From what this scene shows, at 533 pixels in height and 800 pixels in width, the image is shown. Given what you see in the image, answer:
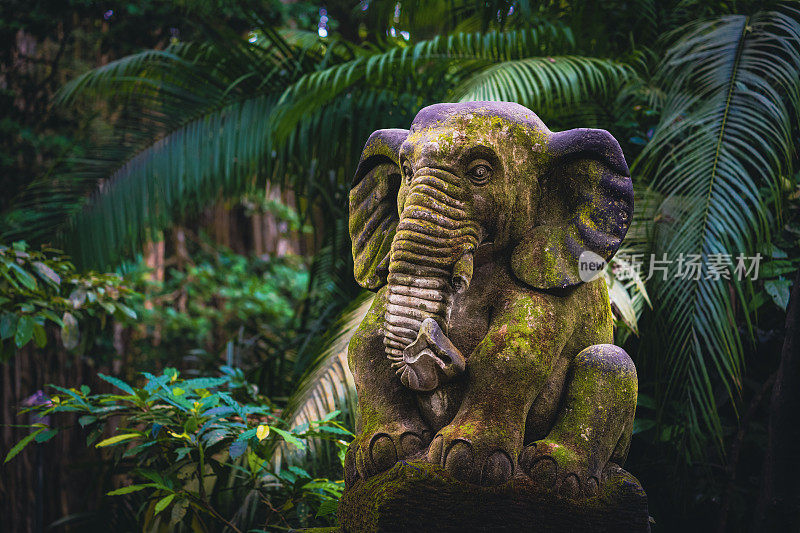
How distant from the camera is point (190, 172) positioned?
5.19m

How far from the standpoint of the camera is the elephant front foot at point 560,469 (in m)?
2.22

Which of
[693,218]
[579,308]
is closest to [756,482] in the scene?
[693,218]

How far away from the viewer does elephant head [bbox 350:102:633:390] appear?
7.44 feet

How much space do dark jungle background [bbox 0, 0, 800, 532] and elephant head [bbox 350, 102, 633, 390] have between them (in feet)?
3.45

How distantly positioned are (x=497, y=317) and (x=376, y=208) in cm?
61

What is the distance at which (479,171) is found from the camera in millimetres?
2373

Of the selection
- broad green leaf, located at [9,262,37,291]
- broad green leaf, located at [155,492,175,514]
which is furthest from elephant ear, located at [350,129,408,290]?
broad green leaf, located at [9,262,37,291]

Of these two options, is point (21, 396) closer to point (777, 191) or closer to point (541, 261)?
point (541, 261)

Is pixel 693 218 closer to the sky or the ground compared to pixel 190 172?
closer to the ground

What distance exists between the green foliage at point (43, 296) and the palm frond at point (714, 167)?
10.1 feet

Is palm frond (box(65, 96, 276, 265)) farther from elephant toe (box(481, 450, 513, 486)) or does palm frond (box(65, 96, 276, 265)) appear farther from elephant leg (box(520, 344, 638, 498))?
elephant toe (box(481, 450, 513, 486))

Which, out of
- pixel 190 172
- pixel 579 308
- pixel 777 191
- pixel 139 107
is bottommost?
pixel 579 308

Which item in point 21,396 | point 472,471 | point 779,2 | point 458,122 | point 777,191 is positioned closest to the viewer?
point 472,471

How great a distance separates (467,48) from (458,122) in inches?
106
